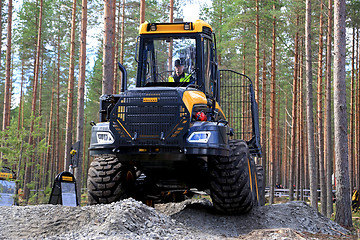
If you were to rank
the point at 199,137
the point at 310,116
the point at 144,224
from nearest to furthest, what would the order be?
the point at 144,224
the point at 199,137
the point at 310,116

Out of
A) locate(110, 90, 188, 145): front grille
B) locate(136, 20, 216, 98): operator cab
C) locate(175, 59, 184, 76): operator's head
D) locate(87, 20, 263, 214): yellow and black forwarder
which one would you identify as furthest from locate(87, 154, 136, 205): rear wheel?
locate(175, 59, 184, 76): operator's head

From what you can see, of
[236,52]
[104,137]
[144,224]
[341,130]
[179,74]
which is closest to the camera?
[144,224]

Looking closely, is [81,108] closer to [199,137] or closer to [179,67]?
[179,67]

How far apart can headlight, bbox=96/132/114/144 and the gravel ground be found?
3.37 feet

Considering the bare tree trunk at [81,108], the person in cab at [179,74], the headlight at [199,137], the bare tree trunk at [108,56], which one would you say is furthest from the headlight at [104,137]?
the bare tree trunk at [81,108]

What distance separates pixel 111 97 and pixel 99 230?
2788 millimetres

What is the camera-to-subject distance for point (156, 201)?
9.66 m

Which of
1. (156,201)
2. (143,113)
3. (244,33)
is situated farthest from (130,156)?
(244,33)

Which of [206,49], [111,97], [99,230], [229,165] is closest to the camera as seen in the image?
[99,230]

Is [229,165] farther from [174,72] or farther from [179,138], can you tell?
[174,72]

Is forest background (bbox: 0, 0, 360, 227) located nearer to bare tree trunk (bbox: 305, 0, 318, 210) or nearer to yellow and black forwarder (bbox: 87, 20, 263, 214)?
bare tree trunk (bbox: 305, 0, 318, 210)

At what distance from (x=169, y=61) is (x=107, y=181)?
2.68 metres

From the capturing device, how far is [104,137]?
23.4ft

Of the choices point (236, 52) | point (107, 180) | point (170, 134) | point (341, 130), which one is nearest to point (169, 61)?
point (170, 134)
